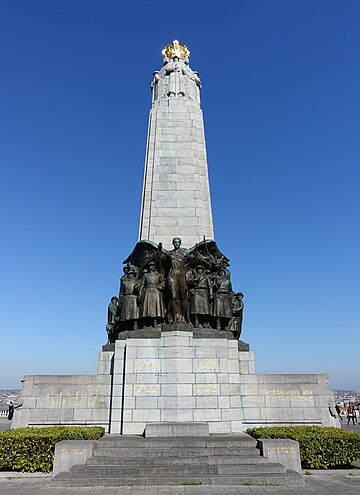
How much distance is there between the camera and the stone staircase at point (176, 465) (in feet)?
28.3

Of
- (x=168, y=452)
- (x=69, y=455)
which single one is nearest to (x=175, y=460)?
(x=168, y=452)

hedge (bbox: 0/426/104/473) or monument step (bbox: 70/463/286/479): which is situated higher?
hedge (bbox: 0/426/104/473)

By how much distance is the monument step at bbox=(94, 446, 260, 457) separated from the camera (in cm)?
966

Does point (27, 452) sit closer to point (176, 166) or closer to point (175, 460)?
point (175, 460)

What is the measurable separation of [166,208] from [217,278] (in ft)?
13.2

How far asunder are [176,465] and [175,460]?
13 cm

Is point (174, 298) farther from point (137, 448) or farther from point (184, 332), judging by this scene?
point (137, 448)

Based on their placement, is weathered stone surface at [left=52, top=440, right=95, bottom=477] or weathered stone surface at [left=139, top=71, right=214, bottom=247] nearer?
weathered stone surface at [left=52, top=440, right=95, bottom=477]

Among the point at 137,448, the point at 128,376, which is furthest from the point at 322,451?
the point at 128,376

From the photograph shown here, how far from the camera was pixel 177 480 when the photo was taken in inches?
338

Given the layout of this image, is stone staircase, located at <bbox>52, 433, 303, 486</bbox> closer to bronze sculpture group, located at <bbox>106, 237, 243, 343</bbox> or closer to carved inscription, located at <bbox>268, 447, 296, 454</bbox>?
carved inscription, located at <bbox>268, 447, 296, 454</bbox>

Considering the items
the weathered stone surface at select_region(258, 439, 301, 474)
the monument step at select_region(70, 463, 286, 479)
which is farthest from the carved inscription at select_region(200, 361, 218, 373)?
the monument step at select_region(70, 463, 286, 479)

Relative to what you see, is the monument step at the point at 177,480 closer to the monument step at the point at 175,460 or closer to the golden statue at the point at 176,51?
the monument step at the point at 175,460

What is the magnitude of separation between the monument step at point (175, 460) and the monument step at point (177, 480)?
1.74 feet
